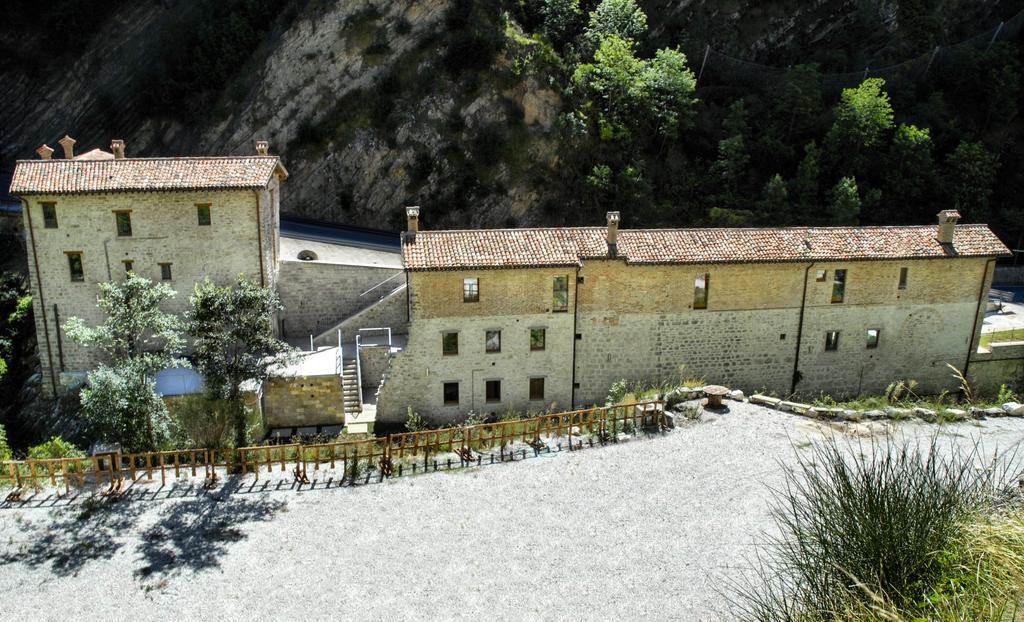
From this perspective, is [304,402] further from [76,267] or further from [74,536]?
[74,536]

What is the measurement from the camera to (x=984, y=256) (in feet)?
97.1

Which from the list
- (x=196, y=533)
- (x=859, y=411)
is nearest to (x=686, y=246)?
(x=859, y=411)

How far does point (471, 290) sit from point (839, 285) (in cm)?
1412

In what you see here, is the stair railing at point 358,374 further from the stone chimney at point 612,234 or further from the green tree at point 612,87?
the green tree at point 612,87

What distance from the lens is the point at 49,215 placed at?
1099 inches

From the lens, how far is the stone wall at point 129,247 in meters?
28.0

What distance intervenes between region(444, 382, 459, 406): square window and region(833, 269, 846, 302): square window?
48.7ft

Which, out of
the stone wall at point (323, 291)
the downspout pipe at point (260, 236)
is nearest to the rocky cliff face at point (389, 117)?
the stone wall at point (323, 291)

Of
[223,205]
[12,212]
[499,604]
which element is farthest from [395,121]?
[499,604]

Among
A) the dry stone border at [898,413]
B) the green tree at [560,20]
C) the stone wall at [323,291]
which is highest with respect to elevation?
the green tree at [560,20]

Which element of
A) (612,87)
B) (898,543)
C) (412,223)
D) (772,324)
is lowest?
(772,324)

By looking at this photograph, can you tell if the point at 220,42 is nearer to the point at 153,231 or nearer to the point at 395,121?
the point at 395,121

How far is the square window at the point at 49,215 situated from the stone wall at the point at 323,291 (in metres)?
8.39

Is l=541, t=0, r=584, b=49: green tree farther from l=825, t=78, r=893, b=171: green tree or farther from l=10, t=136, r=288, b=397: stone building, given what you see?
Result: l=10, t=136, r=288, b=397: stone building
